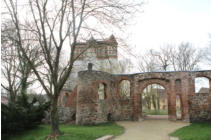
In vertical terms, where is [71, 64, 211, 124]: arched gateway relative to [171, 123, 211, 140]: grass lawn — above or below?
above

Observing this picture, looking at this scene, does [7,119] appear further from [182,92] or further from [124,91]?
[124,91]

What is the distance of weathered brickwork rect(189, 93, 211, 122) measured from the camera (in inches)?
588

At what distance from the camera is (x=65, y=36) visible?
30.7ft

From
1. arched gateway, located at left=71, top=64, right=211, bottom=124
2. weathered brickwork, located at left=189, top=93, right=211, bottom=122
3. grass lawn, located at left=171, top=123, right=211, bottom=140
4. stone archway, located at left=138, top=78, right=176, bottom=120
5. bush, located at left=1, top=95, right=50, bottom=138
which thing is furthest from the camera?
A: stone archway, located at left=138, top=78, right=176, bottom=120

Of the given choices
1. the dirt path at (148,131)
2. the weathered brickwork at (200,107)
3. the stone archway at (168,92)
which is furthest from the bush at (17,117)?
the weathered brickwork at (200,107)

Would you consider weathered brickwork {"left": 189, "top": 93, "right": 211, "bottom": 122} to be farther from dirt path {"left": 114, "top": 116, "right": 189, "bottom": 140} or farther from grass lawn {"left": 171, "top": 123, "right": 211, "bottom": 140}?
grass lawn {"left": 171, "top": 123, "right": 211, "bottom": 140}

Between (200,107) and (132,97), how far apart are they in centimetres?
566

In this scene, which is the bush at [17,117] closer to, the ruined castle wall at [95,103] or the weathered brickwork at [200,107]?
the ruined castle wall at [95,103]

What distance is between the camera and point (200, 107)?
1513cm

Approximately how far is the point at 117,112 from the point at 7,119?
31.2 ft

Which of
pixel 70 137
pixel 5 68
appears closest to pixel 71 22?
pixel 70 137

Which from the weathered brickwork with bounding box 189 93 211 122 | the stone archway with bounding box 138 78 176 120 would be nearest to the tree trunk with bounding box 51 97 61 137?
the stone archway with bounding box 138 78 176 120

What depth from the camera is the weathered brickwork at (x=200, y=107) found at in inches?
588

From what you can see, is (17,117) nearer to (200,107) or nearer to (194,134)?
(194,134)
